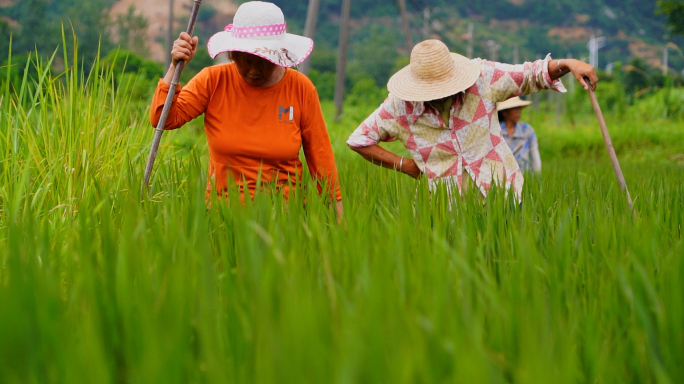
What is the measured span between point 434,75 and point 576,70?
0.50 m

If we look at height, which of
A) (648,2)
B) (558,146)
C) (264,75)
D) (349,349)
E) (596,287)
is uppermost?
(648,2)

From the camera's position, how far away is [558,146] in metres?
11.1

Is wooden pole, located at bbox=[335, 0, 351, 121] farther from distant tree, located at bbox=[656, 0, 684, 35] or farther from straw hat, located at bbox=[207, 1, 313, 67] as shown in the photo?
straw hat, located at bbox=[207, 1, 313, 67]

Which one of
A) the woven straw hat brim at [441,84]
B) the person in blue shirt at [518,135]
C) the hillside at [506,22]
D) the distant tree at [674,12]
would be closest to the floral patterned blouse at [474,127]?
the woven straw hat brim at [441,84]

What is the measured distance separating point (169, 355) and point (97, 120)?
202 cm

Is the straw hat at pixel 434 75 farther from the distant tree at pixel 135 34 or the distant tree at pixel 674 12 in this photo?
the distant tree at pixel 135 34

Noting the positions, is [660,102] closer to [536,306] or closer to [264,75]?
[264,75]

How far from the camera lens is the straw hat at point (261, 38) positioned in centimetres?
221

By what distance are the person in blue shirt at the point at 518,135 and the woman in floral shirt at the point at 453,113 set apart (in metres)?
2.02

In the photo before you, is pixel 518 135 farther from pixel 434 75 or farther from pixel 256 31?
pixel 256 31

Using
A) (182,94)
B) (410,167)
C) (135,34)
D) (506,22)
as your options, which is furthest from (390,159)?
(506,22)

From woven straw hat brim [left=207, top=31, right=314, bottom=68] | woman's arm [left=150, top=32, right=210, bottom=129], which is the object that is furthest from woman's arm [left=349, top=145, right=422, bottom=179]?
woman's arm [left=150, top=32, right=210, bottom=129]

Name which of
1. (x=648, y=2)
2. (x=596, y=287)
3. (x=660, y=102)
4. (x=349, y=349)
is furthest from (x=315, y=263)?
(x=648, y=2)

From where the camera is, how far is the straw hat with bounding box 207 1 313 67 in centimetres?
221
